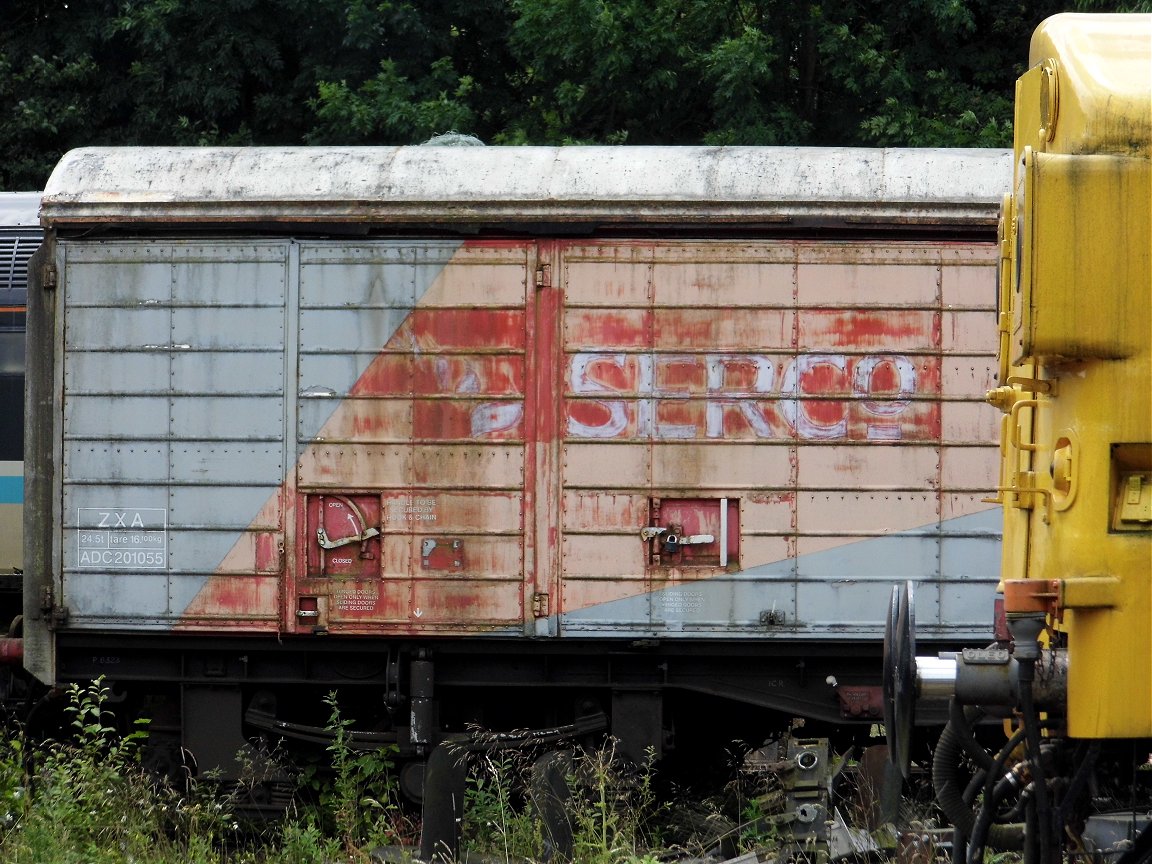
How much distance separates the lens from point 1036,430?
159 inches

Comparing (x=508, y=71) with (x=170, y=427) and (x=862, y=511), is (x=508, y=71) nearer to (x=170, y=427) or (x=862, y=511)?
(x=170, y=427)

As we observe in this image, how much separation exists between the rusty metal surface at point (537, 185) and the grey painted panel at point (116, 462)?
1292 mm

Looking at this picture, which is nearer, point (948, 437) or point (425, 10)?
point (948, 437)

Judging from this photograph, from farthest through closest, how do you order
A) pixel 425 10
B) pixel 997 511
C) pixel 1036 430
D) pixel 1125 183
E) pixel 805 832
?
1. pixel 425 10
2. pixel 997 511
3. pixel 805 832
4. pixel 1036 430
5. pixel 1125 183

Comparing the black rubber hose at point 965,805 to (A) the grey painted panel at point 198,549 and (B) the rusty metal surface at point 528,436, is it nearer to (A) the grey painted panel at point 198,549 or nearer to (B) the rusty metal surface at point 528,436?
(B) the rusty metal surface at point 528,436

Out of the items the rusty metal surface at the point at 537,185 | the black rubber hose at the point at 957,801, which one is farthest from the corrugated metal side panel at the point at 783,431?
the black rubber hose at the point at 957,801

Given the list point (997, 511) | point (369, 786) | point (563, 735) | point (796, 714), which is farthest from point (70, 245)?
point (997, 511)

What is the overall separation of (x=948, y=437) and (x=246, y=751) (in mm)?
4323

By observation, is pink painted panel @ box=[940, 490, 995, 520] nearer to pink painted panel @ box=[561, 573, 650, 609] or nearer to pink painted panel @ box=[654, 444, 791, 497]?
pink painted panel @ box=[654, 444, 791, 497]

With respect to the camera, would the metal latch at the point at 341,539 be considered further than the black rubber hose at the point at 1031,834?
Yes

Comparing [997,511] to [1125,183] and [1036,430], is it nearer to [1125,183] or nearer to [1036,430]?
[1036,430]

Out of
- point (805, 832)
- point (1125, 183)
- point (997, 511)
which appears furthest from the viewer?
point (997, 511)

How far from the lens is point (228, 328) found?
24.1 feet

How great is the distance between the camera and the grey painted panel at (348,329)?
7.27 meters
